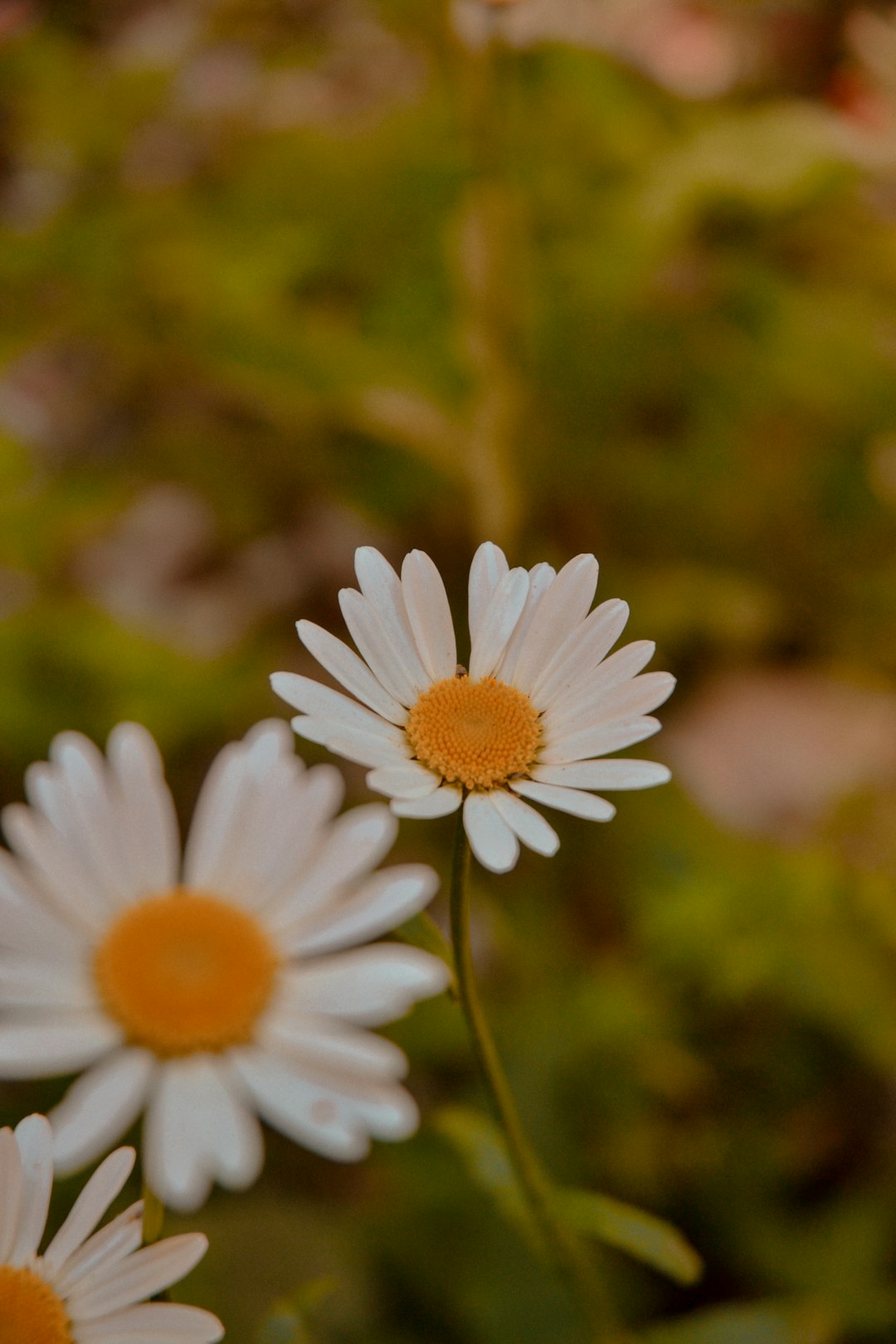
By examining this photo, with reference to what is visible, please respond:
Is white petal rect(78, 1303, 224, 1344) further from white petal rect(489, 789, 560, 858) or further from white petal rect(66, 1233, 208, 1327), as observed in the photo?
white petal rect(489, 789, 560, 858)

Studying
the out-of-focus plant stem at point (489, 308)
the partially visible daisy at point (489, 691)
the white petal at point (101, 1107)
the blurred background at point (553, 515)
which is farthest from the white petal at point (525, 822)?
the out-of-focus plant stem at point (489, 308)

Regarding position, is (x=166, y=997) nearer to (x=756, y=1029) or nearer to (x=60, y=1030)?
(x=60, y=1030)

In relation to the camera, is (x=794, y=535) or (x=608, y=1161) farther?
(x=794, y=535)

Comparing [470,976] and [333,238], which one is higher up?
[333,238]

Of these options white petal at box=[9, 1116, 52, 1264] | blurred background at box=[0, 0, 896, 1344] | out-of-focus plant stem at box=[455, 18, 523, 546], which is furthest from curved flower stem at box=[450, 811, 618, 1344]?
out-of-focus plant stem at box=[455, 18, 523, 546]

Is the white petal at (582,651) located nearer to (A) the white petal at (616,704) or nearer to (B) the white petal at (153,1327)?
(A) the white petal at (616,704)

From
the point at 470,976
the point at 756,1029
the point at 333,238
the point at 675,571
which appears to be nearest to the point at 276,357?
the point at 333,238

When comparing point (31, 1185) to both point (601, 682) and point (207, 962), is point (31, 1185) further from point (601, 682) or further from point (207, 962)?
point (601, 682)
